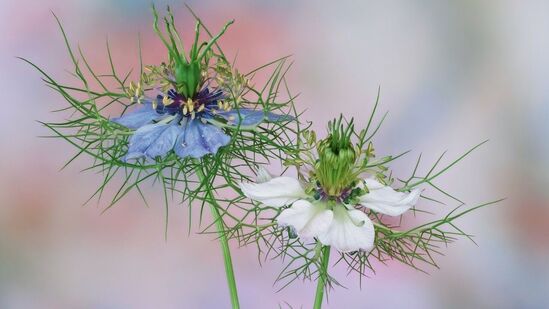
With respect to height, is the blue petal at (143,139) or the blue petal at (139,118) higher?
the blue petal at (139,118)

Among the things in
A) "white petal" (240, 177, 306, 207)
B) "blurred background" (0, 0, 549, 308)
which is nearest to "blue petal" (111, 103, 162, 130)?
"white petal" (240, 177, 306, 207)

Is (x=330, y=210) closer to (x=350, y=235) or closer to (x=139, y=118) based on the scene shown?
(x=350, y=235)

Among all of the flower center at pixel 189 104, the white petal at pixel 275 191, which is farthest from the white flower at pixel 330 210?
the flower center at pixel 189 104

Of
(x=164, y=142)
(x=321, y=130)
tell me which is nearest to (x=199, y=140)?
(x=164, y=142)

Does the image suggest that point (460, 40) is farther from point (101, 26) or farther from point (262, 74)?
point (101, 26)

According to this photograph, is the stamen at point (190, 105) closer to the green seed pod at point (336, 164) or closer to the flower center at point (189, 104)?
the flower center at point (189, 104)

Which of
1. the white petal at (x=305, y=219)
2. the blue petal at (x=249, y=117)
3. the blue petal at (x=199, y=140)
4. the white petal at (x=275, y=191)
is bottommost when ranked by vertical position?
the white petal at (x=305, y=219)

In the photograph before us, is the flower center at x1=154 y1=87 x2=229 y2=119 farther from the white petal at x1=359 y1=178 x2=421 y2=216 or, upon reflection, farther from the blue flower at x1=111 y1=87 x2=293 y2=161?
the white petal at x1=359 y1=178 x2=421 y2=216
